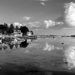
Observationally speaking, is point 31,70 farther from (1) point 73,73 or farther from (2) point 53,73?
(1) point 73,73

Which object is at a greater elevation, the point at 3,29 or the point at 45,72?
the point at 3,29

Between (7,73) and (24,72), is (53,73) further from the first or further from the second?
(7,73)

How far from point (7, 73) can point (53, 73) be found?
7856mm

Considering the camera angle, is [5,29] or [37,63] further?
[5,29]

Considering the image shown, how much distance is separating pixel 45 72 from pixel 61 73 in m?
2.78

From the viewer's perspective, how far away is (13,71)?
84.0 ft

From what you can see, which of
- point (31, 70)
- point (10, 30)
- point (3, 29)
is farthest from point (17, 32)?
point (31, 70)

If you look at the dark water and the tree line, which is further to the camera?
the tree line

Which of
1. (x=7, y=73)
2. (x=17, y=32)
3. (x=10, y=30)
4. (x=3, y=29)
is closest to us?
(x=7, y=73)

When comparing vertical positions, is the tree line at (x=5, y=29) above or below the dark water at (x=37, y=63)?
above

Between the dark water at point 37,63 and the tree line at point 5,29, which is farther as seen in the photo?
the tree line at point 5,29

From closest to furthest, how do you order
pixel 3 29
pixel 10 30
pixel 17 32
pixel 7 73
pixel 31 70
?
pixel 7 73 < pixel 31 70 < pixel 3 29 < pixel 10 30 < pixel 17 32

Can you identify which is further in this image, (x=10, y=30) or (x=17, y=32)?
(x=17, y=32)

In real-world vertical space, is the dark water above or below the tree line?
below
